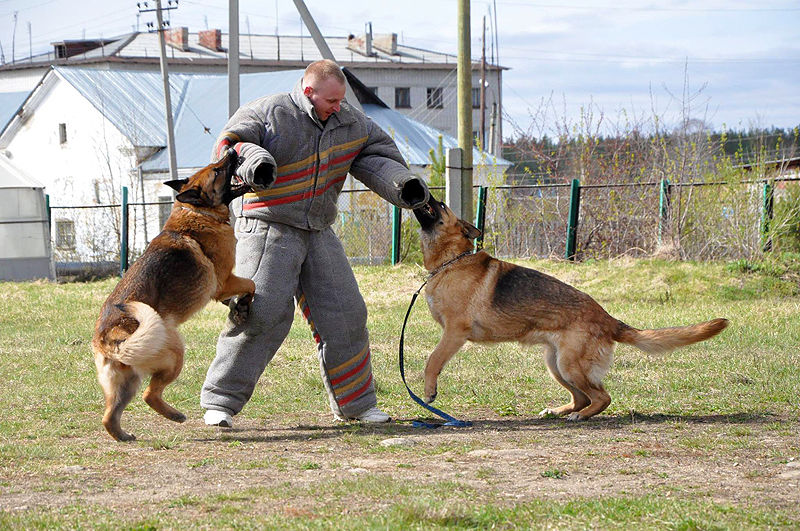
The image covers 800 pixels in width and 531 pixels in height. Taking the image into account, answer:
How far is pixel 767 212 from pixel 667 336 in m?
9.29

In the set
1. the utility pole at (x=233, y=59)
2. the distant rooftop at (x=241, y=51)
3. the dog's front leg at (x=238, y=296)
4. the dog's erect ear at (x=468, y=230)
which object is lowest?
the dog's front leg at (x=238, y=296)

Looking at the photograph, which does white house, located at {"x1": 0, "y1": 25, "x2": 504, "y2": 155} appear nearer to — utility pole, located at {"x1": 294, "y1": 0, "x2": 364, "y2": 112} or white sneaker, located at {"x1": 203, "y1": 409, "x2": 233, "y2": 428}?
utility pole, located at {"x1": 294, "y1": 0, "x2": 364, "y2": 112}

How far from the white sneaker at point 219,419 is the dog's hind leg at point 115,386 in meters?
0.62

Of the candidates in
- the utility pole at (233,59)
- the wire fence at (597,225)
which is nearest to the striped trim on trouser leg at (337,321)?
the utility pole at (233,59)

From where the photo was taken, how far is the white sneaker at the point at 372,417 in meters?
6.11

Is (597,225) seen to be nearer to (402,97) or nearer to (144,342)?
(144,342)

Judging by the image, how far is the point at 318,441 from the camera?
5453 mm

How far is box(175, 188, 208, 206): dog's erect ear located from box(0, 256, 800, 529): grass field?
144cm

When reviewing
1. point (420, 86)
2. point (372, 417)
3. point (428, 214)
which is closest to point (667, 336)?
point (428, 214)

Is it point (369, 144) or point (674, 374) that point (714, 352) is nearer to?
point (674, 374)

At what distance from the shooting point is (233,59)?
1431 cm

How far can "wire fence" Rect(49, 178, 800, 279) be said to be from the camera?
14.3m

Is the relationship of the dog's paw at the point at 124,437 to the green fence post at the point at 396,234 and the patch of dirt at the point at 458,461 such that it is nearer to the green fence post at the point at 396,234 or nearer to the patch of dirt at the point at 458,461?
the patch of dirt at the point at 458,461

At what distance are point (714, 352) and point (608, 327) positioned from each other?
2961 mm
